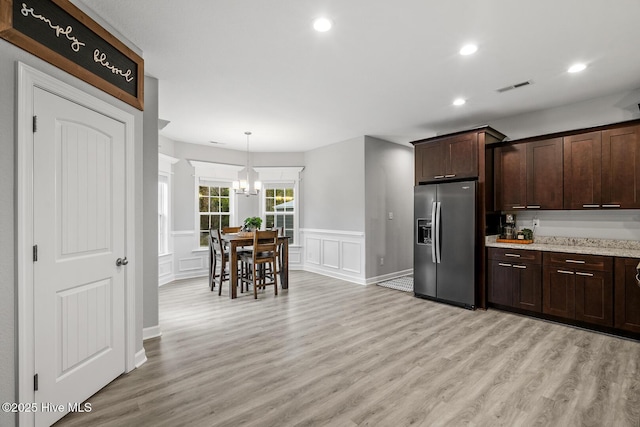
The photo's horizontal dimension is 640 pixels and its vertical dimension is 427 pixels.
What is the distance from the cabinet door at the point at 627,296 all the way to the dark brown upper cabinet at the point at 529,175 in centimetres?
96

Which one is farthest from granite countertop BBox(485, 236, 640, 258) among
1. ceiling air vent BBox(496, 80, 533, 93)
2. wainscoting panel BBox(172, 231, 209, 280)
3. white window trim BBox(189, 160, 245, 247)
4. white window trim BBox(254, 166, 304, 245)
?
wainscoting panel BBox(172, 231, 209, 280)

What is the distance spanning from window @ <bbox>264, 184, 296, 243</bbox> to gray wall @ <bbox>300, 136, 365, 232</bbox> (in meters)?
0.30

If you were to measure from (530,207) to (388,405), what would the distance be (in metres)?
3.42

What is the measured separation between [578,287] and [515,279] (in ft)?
2.10

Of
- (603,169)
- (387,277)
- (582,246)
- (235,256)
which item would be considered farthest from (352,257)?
(603,169)

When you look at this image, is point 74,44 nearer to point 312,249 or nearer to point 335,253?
point 335,253

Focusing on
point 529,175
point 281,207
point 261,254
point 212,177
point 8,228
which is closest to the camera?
point 8,228

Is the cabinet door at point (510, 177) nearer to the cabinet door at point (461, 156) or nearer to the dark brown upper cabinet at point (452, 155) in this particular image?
the dark brown upper cabinet at point (452, 155)

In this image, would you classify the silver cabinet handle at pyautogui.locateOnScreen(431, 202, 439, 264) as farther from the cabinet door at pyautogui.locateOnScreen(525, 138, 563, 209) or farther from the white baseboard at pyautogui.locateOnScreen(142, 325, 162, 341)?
the white baseboard at pyautogui.locateOnScreen(142, 325, 162, 341)

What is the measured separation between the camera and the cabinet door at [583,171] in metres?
3.61

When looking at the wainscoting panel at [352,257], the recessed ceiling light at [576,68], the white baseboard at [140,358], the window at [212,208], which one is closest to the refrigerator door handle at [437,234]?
the wainscoting panel at [352,257]

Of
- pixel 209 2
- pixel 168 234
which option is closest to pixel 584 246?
pixel 209 2

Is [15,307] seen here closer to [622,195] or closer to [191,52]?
[191,52]

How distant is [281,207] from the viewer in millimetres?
7355
